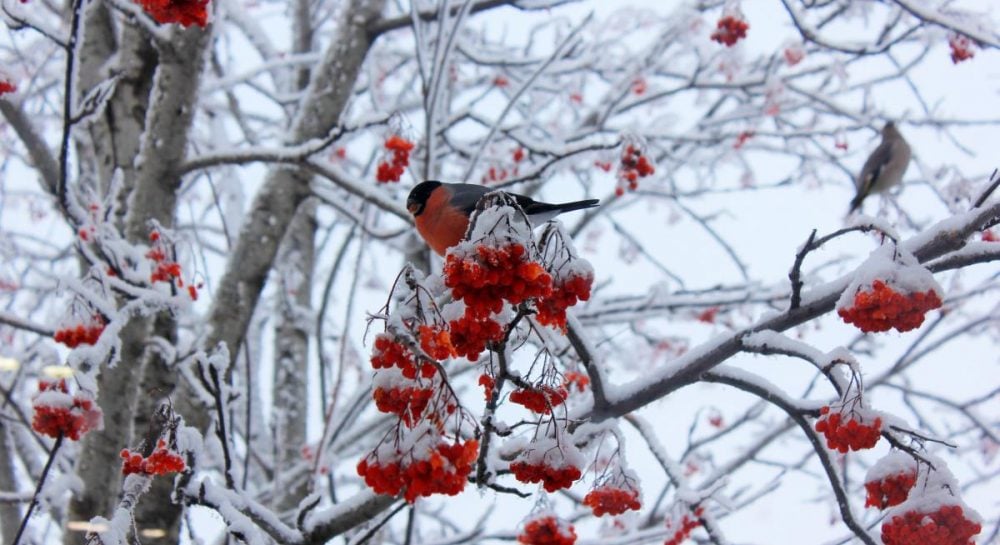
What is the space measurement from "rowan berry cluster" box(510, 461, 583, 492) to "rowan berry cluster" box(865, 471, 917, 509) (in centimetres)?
75

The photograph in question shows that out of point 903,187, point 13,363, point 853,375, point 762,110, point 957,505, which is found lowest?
point 957,505

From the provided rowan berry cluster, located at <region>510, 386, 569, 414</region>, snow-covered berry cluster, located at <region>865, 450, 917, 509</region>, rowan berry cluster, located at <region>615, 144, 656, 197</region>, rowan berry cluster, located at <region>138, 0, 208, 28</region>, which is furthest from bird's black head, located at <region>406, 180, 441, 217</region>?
snow-covered berry cluster, located at <region>865, 450, 917, 509</region>

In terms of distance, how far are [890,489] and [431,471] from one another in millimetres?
1114

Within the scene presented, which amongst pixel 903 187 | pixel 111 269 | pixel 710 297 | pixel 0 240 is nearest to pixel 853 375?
pixel 111 269

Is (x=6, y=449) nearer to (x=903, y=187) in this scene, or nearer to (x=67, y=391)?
(x=67, y=391)

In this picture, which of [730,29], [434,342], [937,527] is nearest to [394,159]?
[730,29]

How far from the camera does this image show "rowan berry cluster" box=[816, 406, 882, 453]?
1814 millimetres

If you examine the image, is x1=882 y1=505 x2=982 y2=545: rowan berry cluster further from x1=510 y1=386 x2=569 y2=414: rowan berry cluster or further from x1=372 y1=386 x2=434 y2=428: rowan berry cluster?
x1=372 y1=386 x2=434 y2=428: rowan berry cluster

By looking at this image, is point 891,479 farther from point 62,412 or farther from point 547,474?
point 62,412

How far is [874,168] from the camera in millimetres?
5215

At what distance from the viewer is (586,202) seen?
2447 mm

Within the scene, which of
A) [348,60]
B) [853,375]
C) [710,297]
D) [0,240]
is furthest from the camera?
[0,240]

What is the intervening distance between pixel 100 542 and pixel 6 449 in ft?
8.54

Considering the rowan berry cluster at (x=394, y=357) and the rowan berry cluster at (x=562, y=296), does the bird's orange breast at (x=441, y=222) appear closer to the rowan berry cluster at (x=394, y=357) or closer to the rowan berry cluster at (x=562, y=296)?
the rowan berry cluster at (x=562, y=296)
